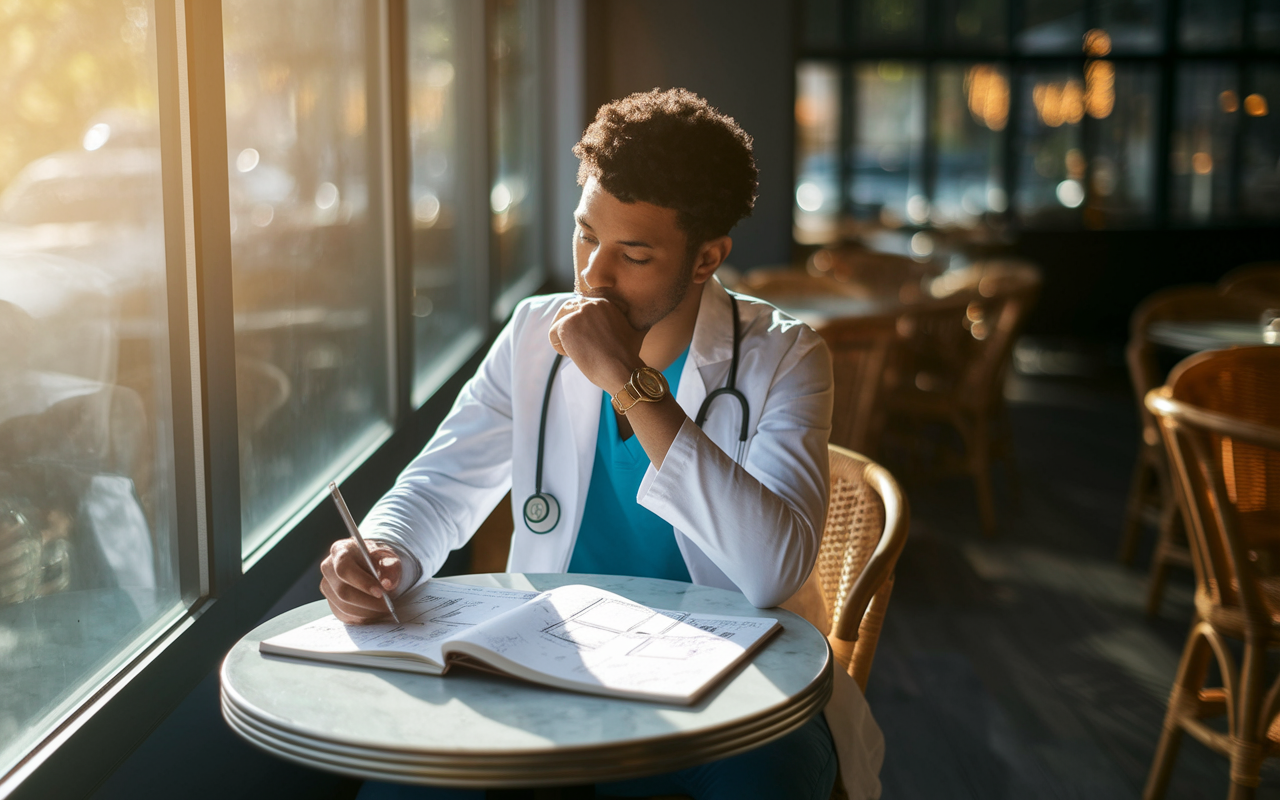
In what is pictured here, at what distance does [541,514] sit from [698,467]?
0.32m

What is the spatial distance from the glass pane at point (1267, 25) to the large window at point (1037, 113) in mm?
12

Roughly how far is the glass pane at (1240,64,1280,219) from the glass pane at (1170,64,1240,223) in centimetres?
12

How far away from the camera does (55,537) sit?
3.92ft

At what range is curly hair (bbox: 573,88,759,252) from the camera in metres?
1.42

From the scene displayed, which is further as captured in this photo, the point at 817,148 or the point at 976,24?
the point at 817,148

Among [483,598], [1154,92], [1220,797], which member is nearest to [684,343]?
[483,598]

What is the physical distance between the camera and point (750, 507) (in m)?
1.31

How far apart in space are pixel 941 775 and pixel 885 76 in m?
7.41

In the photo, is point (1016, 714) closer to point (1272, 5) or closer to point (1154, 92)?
point (1154, 92)

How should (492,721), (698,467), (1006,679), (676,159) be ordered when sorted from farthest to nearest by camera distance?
(1006,679)
(676,159)
(698,467)
(492,721)

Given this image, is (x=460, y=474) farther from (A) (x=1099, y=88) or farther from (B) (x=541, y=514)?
(A) (x=1099, y=88)

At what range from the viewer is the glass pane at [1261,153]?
8977 millimetres

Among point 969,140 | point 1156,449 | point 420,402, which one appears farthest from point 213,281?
point 969,140

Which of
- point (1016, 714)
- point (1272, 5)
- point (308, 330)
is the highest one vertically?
point (1272, 5)
